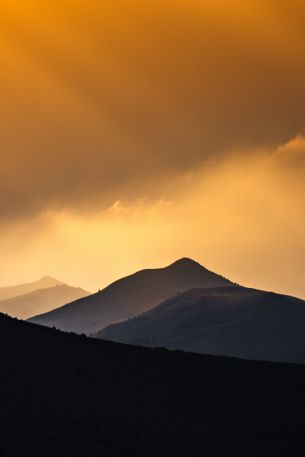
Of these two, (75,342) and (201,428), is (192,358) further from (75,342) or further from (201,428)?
(201,428)

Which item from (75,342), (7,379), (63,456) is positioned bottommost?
(63,456)

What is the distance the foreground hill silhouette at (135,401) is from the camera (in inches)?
1895

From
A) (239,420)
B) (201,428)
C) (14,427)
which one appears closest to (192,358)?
(239,420)

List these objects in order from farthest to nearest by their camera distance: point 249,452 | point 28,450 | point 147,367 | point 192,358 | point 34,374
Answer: point 192,358 < point 147,367 < point 34,374 < point 249,452 < point 28,450

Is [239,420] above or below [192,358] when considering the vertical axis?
below

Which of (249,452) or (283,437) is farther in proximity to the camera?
(283,437)

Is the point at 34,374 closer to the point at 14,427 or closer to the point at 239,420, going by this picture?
the point at 14,427

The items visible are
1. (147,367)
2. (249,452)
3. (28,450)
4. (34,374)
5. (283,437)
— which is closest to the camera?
(28,450)

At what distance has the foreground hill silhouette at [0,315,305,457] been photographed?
158ft

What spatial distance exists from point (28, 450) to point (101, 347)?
25497mm

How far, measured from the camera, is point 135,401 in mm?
57438

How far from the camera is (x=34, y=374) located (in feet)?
183

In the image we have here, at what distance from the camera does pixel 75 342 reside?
69250 mm

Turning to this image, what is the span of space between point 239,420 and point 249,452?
938cm
